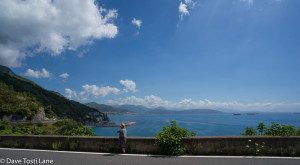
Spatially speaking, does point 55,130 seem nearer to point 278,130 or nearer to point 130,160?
point 130,160

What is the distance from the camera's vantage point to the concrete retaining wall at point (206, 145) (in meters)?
5.90

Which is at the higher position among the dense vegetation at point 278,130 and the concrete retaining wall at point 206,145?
the dense vegetation at point 278,130

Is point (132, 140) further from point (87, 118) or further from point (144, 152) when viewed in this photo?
point (87, 118)

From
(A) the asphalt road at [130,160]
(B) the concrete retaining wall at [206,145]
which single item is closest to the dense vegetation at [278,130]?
(B) the concrete retaining wall at [206,145]

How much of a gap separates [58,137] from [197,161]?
648 cm

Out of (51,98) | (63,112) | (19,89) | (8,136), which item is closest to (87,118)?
(63,112)

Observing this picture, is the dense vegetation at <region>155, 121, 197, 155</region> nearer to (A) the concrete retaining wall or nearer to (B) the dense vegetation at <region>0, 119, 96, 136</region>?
(A) the concrete retaining wall

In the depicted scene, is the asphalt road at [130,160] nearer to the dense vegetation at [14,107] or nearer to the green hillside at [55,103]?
the dense vegetation at [14,107]

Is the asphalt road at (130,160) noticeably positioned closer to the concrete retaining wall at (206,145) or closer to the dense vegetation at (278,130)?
the concrete retaining wall at (206,145)

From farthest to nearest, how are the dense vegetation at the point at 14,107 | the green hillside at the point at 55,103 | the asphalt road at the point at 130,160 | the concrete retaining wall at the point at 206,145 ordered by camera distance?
the green hillside at the point at 55,103, the dense vegetation at the point at 14,107, the concrete retaining wall at the point at 206,145, the asphalt road at the point at 130,160

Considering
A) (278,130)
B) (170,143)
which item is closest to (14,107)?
(170,143)

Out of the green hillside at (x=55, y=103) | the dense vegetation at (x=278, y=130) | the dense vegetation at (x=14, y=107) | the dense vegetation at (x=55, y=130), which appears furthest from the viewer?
the green hillside at (x=55, y=103)

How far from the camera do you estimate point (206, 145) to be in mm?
6227

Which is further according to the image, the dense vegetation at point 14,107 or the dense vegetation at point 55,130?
the dense vegetation at point 14,107
